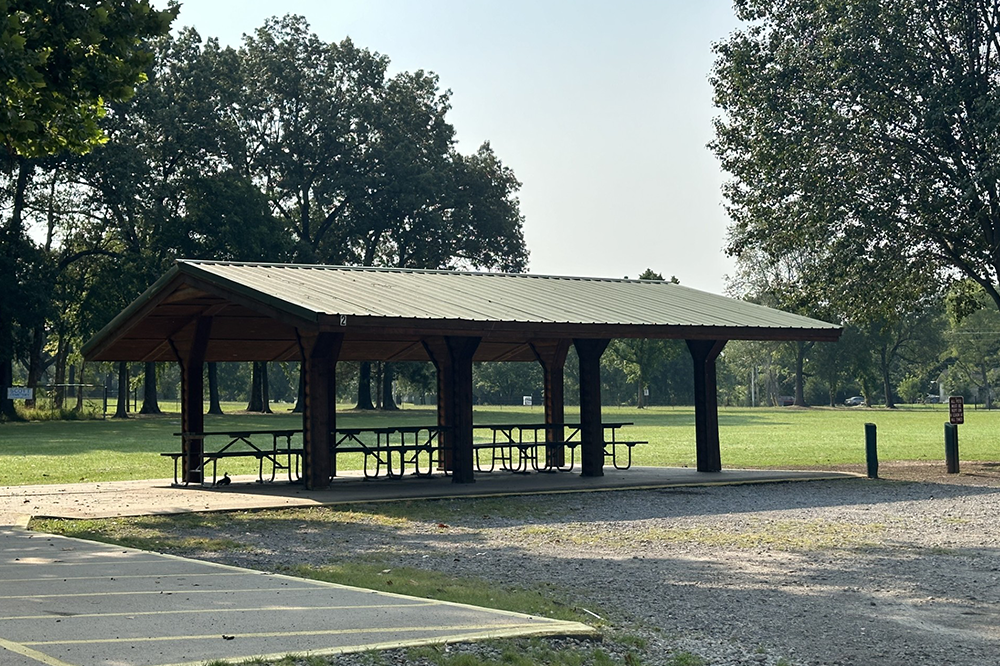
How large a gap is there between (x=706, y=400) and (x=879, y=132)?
27.1ft

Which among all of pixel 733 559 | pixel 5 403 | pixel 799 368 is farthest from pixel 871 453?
pixel 799 368

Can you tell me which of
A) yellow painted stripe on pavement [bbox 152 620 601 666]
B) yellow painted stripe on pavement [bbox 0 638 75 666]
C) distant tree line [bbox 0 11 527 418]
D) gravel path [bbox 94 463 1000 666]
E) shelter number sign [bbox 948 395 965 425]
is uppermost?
distant tree line [bbox 0 11 527 418]

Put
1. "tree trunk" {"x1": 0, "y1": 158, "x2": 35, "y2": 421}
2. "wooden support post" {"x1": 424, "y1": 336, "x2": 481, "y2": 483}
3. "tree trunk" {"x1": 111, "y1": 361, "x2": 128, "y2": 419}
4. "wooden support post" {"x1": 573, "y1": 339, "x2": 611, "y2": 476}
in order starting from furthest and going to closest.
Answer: "tree trunk" {"x1": 111, "y1": 361, "x2": 128, "y2": 419}, "tree trunk" {"x1": 0, "y1": 158, "x2": 35, "y2": 421}, "wooden support post" {"x1": 573, "y1": 339, "x2": 611, "y2": 476}, "wooden support post" {"x1": 424, "y1": 336, "x2": 481, "y2": 483}

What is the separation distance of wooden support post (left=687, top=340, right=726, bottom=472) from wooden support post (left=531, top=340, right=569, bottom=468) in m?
2.65

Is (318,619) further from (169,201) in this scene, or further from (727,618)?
(169,201)

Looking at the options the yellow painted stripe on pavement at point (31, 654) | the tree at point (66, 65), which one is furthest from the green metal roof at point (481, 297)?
the yellow painted stripe on pavement at point (31, 654)

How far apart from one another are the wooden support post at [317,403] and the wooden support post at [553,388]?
18.6 feet

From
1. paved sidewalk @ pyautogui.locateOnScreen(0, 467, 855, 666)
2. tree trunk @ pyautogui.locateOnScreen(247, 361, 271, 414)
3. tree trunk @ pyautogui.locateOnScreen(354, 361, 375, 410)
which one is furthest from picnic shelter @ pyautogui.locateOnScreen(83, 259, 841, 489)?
tree trunk @ pyautogui.locateOnScreen(354, 361, 375, 410)

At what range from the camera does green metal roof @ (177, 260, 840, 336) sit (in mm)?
15945

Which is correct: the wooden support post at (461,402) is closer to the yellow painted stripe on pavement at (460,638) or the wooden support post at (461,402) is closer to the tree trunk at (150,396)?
the yellow painted stripe on pavement at (460,638)

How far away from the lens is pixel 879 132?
24219 millimetres

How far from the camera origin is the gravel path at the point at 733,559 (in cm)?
712

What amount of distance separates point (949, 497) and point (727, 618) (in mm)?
10612

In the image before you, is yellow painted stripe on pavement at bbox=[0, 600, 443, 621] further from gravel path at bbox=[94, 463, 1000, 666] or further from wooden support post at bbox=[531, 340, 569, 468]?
wooden support post at bbox=[531, 340, 569, 468]
